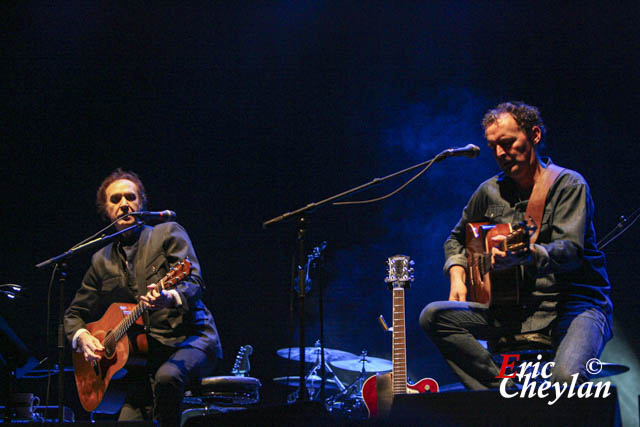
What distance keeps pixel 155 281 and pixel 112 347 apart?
518 millimetres

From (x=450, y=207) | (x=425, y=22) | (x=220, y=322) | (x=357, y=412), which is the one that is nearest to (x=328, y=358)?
(x=357, y=412)

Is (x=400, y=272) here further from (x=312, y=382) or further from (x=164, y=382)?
(x=312, y=382)

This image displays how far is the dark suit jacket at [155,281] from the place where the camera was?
13.5 ft

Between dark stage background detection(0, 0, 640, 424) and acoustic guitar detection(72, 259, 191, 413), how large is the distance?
2461 millimetres

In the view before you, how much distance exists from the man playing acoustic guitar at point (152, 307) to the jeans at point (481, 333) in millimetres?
1526

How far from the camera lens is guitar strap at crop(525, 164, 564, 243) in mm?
3428

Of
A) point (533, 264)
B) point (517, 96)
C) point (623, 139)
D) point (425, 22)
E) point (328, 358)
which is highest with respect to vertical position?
point (425, 22)

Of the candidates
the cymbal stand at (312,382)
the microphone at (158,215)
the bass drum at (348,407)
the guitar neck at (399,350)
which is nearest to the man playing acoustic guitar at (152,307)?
the microphone at (158,215)

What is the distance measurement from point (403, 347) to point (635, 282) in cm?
275

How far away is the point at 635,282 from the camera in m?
5.73

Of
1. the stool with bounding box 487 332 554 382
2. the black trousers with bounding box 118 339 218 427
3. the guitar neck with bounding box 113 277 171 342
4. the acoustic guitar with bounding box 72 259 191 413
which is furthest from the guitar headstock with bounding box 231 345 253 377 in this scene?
the stool with bounding box 487 332 554 382

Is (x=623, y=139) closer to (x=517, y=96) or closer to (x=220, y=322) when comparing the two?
(x=517, y=96)

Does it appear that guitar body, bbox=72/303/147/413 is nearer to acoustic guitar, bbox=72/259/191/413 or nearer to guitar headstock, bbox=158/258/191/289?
acoustic guitar, bbox=72/259/191/413
